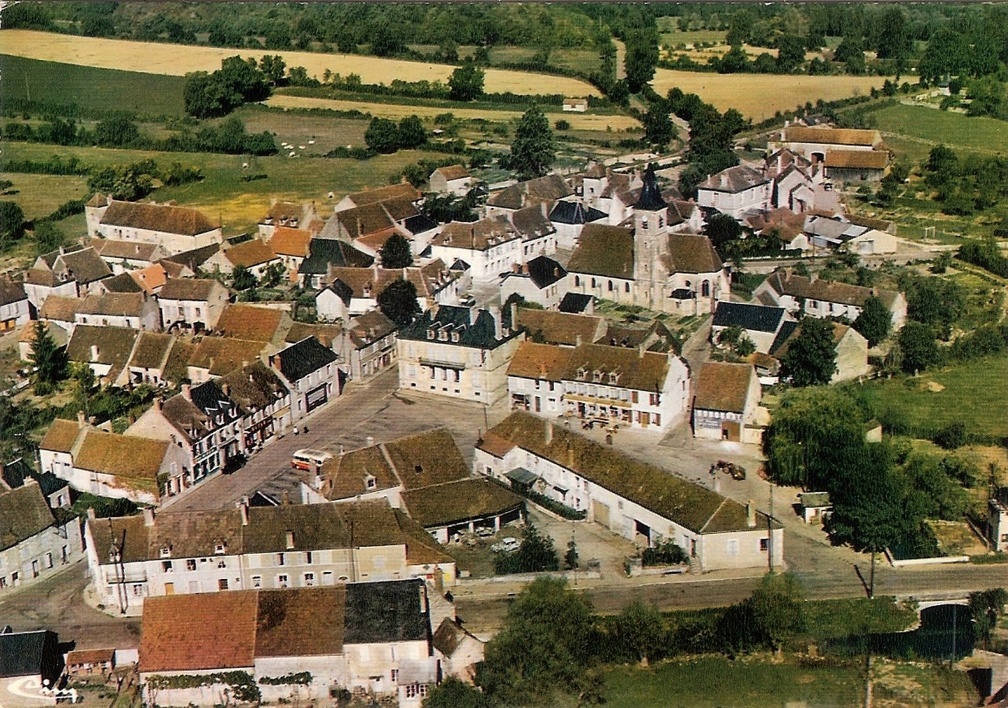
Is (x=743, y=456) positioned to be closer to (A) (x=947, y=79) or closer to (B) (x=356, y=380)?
(B) (x=356, y=380)

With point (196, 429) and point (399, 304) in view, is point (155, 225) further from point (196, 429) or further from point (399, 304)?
point (196, 429)

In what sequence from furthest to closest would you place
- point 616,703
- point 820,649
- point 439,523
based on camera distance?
point 439,523 → point 820,649 → point 616,703

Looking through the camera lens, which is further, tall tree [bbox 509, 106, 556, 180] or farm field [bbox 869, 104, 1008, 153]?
farm field [bbox 869, 104, 1008, 153]

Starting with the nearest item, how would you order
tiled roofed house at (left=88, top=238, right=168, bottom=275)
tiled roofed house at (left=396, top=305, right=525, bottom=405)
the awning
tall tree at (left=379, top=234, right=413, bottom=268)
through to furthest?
the awning, tiled roofed house at (left=396, top=305, right=525, bottom=405), tall tree at (left=379, top=234, right=413, bottom=268), tiled roofed house at (left=88, top=238, right=168, bottom=275)

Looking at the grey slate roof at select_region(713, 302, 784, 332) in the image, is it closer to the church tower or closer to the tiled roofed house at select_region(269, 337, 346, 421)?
the church tower

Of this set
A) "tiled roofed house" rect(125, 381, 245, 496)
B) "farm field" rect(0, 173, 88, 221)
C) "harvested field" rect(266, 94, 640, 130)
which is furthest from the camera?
"harvested field" rect(266, 94, 640, 130)

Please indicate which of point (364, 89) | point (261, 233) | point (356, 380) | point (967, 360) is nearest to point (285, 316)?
point (356, 380)

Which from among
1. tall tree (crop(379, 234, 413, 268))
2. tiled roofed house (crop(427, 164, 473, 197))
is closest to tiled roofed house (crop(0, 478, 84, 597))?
tall tree (crop(379, 234, 413, 268))

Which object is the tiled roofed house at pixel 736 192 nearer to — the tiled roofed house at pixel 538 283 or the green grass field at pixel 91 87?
the tiled roofed house at pixel 538 283
